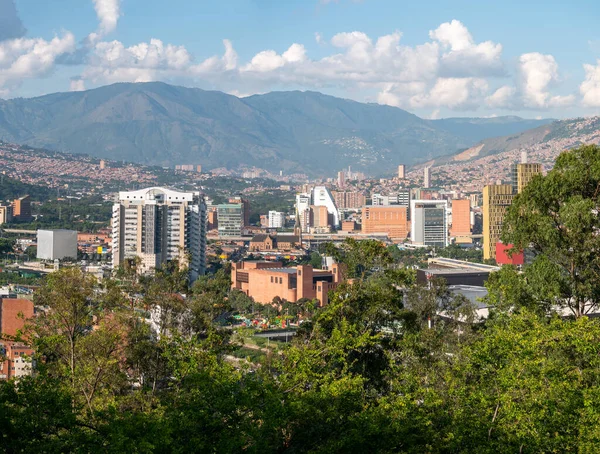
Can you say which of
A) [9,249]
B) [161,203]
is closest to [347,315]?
[161,203]

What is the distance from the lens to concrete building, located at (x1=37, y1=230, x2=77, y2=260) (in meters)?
80.1

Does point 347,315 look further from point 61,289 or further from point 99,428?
point 99,428

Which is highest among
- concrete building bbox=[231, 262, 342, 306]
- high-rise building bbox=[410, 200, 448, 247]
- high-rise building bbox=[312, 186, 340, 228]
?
high-rise building bbox=[312, 186, 340, 228]

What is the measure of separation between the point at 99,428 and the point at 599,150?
34.7ft

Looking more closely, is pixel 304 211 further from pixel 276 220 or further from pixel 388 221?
pixel 388 221

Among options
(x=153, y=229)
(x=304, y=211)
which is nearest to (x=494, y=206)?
(x=153, y=229)

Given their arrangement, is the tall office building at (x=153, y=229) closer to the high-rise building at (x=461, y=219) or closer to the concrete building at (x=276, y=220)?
the high-rise building at (x=461, y=219)

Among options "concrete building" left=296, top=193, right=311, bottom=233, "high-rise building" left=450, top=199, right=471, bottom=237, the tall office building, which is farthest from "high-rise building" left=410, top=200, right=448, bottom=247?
the tall office building

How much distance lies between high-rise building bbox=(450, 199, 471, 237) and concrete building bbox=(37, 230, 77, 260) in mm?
53470

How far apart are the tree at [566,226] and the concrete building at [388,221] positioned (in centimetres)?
10444

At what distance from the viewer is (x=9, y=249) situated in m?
84.4

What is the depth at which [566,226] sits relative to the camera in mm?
15047

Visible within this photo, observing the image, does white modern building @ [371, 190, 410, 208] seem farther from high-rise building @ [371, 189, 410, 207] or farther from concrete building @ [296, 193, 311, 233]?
concrete building @ [296, 193, 311, 233]

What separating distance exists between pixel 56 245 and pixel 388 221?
53.9 m
